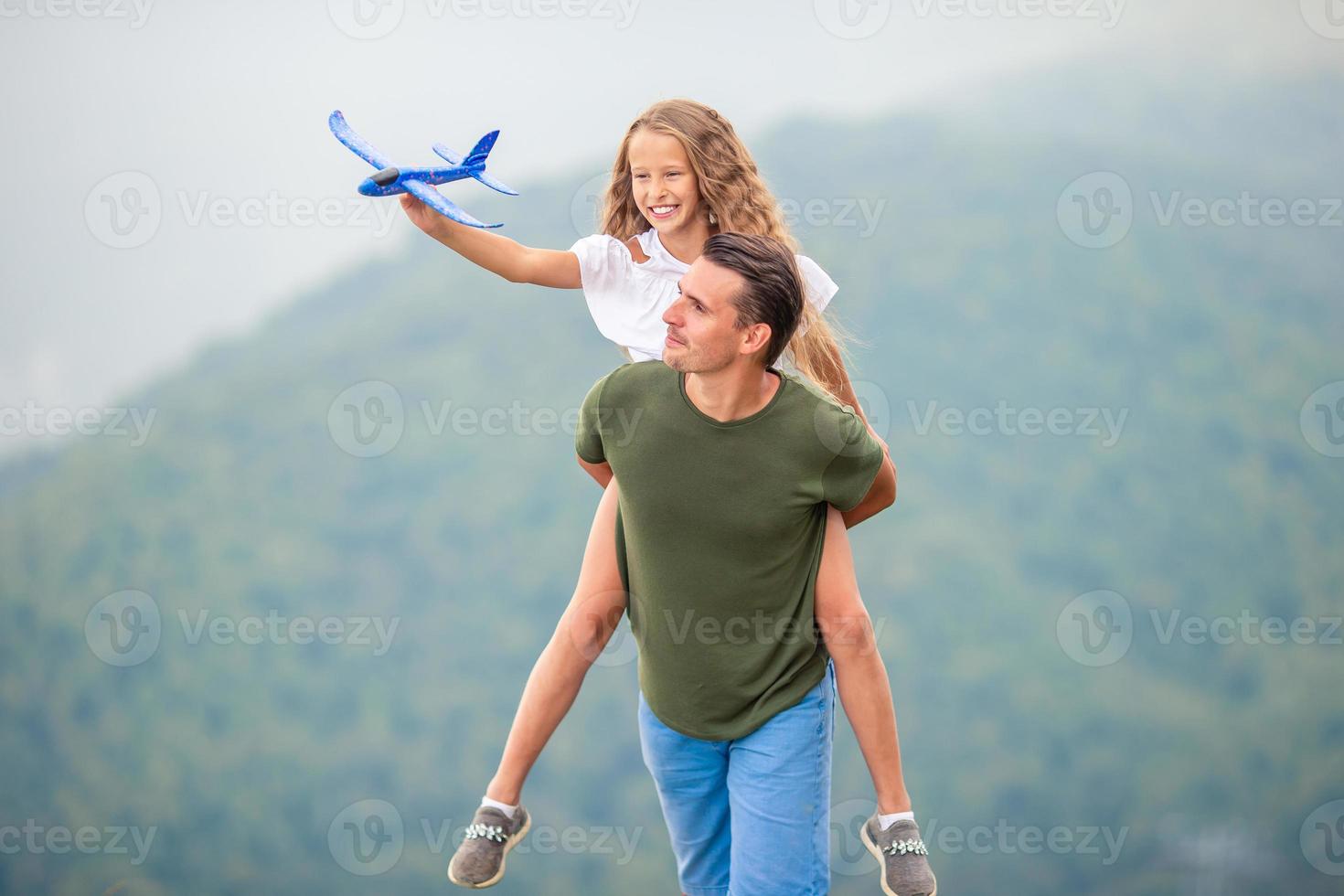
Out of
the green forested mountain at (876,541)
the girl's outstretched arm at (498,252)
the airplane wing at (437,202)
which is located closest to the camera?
the airplane wing at (437,202)

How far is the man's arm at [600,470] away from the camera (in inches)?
95.7

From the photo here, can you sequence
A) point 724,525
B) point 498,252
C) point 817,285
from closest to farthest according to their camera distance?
point 724,525 < point 498,252 < point 817,285

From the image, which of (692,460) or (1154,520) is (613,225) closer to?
(692,460)

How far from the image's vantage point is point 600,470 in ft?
8.16

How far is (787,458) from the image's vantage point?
224 cm

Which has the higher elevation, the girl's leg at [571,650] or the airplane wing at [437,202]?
the airplane wing at [437,202]

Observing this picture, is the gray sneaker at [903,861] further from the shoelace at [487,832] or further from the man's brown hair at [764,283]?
the man's brown hair at [764,283]

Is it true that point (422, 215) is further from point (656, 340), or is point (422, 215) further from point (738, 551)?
point (738, 551)

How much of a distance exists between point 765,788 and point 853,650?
29cm

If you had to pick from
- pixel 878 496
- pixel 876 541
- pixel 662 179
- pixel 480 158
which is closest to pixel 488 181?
pixel 480 158

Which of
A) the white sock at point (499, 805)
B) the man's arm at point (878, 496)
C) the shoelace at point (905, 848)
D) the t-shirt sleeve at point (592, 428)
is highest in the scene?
the t-shirt sleeve at point (592, 428)

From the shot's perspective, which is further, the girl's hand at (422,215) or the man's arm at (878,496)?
the man's arm at (878,496)

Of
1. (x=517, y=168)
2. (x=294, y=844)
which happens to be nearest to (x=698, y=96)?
(x=517, y=168)

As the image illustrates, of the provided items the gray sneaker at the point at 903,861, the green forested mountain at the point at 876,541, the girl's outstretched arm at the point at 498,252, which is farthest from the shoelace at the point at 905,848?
the green forested mountain at the point at 876,541
